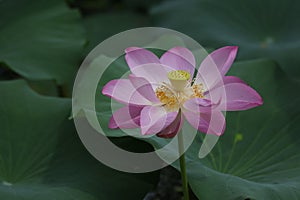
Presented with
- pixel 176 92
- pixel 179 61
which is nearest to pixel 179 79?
pixel 176 92

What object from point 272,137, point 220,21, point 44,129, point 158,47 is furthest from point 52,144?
point 220,21

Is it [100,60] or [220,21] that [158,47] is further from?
[220,21]

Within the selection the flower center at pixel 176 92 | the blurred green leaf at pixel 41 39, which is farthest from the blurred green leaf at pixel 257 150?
the blurred green leaf at pixel 41 39

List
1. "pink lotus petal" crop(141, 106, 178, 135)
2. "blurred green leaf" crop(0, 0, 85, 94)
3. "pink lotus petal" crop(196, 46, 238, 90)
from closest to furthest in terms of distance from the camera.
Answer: "pink lotus petal" crop(141, 106, 178, 135) → "pink lotus petal" crop(196, 46, 238, 90) → "blurred green leaf" crop(0, 0, 85, 94)

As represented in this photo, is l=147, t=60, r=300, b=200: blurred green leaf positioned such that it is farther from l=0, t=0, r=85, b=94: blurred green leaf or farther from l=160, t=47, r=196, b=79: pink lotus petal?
l=0, t=0, r=85, b=94: blurred green leaf

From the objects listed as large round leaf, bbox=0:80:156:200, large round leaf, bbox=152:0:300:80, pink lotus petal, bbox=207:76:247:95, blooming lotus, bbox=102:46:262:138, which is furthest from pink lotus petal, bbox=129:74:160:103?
large round leaf, bbox=152:0:300:80

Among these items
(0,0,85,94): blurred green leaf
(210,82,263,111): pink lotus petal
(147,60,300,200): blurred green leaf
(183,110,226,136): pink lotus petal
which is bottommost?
(0,0,85,94): blurred green leaf
